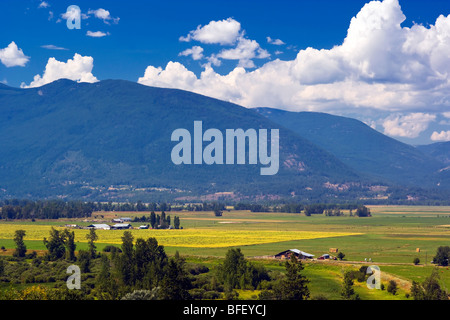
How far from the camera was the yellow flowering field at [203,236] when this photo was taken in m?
129

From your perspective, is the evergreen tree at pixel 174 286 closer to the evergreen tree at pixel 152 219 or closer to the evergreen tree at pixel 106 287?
the evergreen tree at pixel 106 287

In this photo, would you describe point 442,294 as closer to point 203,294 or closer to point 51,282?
point 203,294

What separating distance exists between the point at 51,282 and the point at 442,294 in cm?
4796

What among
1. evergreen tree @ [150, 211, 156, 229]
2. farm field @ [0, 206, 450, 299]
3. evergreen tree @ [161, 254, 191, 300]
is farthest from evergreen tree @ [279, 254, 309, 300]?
evergreen tree @ [150, 211, 156, 229]

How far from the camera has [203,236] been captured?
146m

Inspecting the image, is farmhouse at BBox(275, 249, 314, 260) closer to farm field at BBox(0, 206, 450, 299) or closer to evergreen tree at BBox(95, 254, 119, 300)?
farm field at BBox(0, 206, 450, 299)

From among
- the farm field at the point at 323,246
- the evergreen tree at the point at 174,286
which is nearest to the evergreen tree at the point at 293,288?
the farm field at the point at 323,246

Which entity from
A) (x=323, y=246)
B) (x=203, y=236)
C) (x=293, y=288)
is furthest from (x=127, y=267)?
(x=203, y=236)

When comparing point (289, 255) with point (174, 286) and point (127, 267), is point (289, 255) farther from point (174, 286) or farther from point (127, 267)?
point (174, 286)

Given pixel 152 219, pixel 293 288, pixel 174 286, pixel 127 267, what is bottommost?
pixel 293 288

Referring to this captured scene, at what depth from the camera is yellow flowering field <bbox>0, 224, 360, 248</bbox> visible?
129 metres
